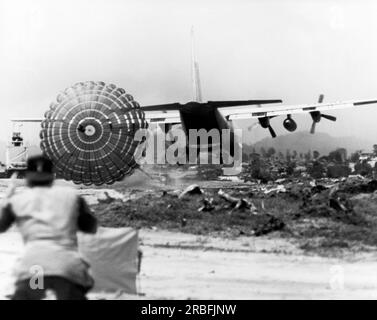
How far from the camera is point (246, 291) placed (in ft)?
30.8

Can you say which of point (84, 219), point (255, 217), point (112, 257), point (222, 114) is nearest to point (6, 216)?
point (84, 219)

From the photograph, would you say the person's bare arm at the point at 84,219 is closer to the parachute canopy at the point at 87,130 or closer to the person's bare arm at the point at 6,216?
the person's bare arm at the point at 6,216

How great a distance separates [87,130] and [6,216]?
11243 mm

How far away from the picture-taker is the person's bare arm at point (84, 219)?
18.5 feet

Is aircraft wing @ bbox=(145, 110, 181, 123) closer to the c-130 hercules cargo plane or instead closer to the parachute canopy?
the c-130 hercules cargo plane

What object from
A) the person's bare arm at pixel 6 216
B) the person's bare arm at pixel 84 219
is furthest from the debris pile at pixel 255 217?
the person's bare arm at pixel 6 216

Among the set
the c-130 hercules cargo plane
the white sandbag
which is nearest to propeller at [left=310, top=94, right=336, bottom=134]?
the c-130 hercules cargo plane

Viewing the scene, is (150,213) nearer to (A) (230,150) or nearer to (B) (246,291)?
(B) (246,291)

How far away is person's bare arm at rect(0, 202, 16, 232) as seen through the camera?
556 cm

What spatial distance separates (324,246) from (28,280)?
29.2ft

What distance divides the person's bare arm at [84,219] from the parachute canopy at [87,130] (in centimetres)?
1112

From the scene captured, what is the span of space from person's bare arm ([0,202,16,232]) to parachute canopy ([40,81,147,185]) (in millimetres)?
11089

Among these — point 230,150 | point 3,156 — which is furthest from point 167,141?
point 3,156

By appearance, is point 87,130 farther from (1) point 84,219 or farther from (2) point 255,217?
(1) point 84,219
